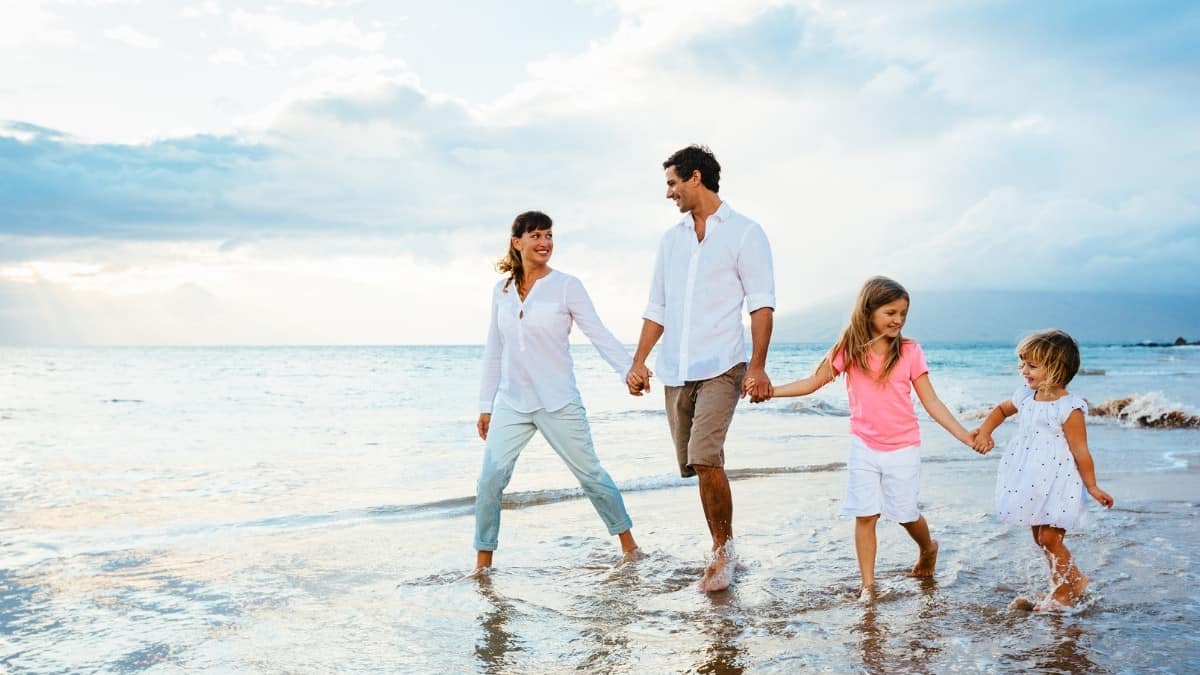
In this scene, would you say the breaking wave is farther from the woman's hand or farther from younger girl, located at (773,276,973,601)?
the woman's hand

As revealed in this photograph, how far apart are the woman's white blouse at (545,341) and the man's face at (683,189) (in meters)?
0.86

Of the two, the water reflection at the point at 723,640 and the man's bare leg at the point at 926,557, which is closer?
the water reflection at the point at 723,640

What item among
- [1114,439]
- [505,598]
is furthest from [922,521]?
[1114,439]

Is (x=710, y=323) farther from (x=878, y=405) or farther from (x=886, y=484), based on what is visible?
(x=886, y=484)

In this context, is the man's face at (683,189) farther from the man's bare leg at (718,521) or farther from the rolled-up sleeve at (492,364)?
the man's bare leg at (718,521)

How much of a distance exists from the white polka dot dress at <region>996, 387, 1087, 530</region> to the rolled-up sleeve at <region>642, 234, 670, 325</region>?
80.0 inches

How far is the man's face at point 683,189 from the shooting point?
16.9 ft

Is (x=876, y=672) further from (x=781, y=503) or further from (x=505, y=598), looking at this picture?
(x=781, y=503)

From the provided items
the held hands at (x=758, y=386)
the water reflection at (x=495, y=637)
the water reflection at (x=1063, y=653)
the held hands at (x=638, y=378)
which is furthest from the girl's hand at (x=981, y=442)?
the water reflection at (x=495, y=637)

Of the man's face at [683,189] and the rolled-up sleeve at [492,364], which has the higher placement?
the man's face at [683,189]

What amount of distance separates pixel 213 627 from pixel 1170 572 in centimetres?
528

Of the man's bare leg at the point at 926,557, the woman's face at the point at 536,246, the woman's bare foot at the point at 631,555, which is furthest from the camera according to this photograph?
the woman's bare foot at the point at 631,555

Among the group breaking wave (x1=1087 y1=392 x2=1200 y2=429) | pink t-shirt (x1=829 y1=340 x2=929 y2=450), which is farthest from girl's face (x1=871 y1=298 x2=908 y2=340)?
breaking wave (x1=1087 y1=392 x2=1200 y2=429)

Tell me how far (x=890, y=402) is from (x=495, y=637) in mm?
2343
